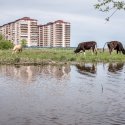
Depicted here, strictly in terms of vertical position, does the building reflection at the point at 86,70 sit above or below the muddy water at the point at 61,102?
above

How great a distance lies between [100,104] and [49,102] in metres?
2.08

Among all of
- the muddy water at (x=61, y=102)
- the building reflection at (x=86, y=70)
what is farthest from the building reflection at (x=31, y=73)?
the muddy water at (x=61, y=102)

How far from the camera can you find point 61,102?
17844 millimetres

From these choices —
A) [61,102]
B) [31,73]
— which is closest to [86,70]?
[31,73]

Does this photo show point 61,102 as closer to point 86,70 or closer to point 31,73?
point 31,73

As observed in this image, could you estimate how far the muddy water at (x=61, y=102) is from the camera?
14523 mm

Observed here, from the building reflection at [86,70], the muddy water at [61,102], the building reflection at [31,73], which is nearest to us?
the muddy water at [61,102]

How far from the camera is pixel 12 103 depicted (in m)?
17.3

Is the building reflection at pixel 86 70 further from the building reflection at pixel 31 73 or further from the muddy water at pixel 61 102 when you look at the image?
the muddy water at pixel 61 102

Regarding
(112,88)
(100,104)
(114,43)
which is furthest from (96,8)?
(114,43)

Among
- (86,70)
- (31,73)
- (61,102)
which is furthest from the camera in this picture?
(86,70)

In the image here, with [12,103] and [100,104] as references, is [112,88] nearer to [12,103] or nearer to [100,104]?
[100,104]

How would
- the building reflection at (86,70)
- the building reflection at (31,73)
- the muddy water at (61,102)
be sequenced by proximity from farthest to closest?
the building reflection at (86,70)
the building reflection at (31,73)
the muddy water at (61,102)

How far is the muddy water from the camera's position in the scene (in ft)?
47.6
